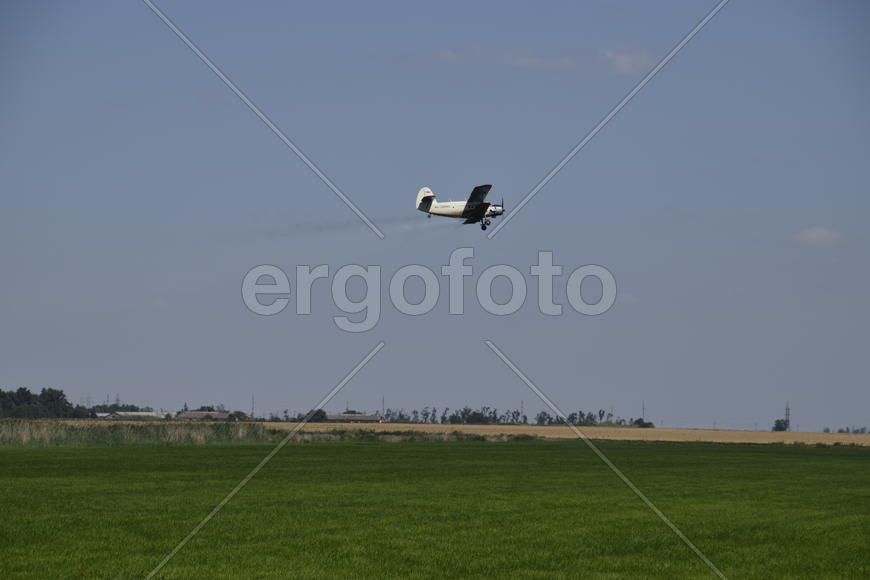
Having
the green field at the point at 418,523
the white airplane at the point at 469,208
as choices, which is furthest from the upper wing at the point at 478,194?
the green field at the point at 418,523

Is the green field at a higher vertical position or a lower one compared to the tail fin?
lower

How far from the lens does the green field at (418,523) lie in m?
26.3

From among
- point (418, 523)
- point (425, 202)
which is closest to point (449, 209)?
point (425, 202)

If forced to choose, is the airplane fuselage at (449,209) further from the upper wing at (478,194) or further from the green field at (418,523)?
the green field at (418,523)

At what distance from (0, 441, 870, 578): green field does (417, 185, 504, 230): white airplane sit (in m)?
19.1

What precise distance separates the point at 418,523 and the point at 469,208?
134ft

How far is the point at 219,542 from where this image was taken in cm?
2919

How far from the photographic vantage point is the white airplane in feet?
235

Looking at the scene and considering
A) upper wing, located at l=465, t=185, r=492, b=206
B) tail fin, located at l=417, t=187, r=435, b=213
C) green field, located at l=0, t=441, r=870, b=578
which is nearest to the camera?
green field, located at l=0, t=441, r=870, b=578

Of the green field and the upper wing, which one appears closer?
the green field

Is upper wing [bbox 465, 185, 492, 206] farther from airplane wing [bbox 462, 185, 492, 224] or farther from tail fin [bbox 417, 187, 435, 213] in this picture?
tail fin [bbox 417, 187, 435, 213]

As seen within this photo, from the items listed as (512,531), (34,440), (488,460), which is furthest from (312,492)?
(34,440)

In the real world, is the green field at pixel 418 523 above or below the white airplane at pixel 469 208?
below

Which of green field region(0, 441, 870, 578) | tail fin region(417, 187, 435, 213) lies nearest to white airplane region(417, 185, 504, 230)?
tail fin region(417, 187, 435, 213)
